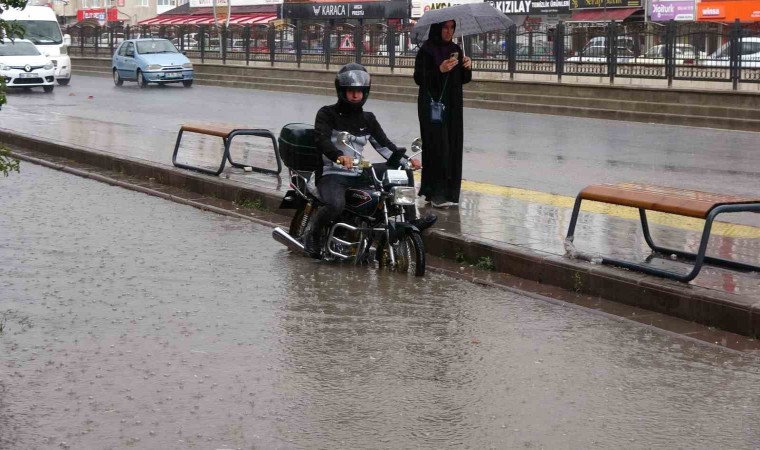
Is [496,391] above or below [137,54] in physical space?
below

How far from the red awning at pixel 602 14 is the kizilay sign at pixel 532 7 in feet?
4.45

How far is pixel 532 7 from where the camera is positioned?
62500mm

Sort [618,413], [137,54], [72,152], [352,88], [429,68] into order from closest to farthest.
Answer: [618,413] < [352,88] < [429,68] < [72,152] < [137,54]

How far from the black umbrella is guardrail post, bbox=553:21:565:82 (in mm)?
15447

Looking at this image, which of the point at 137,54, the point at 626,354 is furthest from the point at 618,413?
the point at 137,54

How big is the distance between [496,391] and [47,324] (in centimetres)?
280

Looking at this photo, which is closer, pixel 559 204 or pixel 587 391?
pixel 587 391

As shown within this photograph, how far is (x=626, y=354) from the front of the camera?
21.3 feet

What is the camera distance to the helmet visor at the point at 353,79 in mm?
8812

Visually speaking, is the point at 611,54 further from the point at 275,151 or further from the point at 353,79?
the point at 353,79

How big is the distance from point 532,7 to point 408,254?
55.7 metres

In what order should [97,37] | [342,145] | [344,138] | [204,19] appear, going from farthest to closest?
[204,19]
[97,37]
[342,145]
[344,138]

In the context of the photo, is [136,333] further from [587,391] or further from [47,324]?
[587,391]

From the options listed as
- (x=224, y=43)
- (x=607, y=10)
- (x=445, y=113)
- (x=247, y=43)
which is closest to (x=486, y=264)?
(x=445, y=113)
